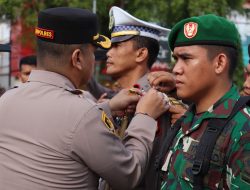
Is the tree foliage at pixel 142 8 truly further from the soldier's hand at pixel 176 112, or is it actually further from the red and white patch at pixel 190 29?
the red and white patch at pixel 190 29

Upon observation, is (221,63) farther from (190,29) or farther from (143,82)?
(143,82)

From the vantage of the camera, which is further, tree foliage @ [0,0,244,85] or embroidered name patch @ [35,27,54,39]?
tree foliage @ [0,0,244,85]

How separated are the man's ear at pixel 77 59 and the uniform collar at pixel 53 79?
0.27 ft

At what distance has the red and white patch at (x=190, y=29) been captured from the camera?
2.55m

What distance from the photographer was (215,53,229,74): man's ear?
8.32ft

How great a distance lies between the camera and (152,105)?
9.05 ft

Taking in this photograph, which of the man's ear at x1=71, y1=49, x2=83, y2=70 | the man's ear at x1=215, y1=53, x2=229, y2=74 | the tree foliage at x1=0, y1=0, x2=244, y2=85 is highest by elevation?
the man's ear at x1=215, y1=53, x2=229, y2=74

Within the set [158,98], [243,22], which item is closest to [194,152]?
[158,98]

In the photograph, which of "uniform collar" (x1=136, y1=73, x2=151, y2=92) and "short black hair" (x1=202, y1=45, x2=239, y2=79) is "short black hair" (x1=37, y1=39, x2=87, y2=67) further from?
"uniform collar" (x1=136, y1=73, x2=151, y2=92)

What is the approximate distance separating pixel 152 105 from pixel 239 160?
0.64 m

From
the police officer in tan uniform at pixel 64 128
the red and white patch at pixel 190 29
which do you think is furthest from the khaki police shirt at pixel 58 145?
the red and white patch at pixel 190 29

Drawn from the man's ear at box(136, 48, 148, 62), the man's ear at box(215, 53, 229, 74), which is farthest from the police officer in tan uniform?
the man's ear at box(136, 48, 148, 62)

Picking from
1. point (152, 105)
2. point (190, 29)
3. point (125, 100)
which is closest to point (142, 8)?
point (125, 100)

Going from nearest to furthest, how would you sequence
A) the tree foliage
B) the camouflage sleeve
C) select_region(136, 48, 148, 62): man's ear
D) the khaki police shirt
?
1. the camouflage sleeve
2. the khaki police shirt
3. select_region(136, 48, 148, 62): man's ear
4. the tree foliage
